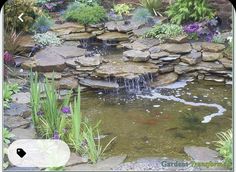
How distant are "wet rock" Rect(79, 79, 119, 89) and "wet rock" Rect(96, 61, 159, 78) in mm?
90

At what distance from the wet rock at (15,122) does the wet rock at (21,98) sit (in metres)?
0.32

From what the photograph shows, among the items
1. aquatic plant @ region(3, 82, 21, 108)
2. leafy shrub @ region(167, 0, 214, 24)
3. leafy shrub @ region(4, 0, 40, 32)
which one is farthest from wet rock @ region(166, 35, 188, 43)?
aquatic plant @ region(3, 82, 21, 108)

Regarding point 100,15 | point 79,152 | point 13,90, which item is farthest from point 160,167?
point 100,15

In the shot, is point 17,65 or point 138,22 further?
point 138,22

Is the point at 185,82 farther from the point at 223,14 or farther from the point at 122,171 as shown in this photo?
the point at 122,171

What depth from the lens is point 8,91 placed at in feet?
14.5

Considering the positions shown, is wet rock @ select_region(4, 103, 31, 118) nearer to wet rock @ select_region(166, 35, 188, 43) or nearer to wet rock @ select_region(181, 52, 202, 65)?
wet rock @ select_region(181, 52, 202, 65)

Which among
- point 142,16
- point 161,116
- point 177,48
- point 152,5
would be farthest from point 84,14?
point 161,116

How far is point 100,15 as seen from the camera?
19.5 feet

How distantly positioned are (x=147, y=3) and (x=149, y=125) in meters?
2.09

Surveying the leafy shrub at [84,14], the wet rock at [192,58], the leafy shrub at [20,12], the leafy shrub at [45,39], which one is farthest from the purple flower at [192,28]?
the leafy shrub at [20,12]

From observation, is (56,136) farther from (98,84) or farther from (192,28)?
(192,28)

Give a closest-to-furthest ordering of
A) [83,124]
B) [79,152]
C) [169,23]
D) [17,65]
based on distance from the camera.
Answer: [79,152] → [83,124] → [17,65] → [169,23]

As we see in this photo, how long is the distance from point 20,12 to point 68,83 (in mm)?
810
